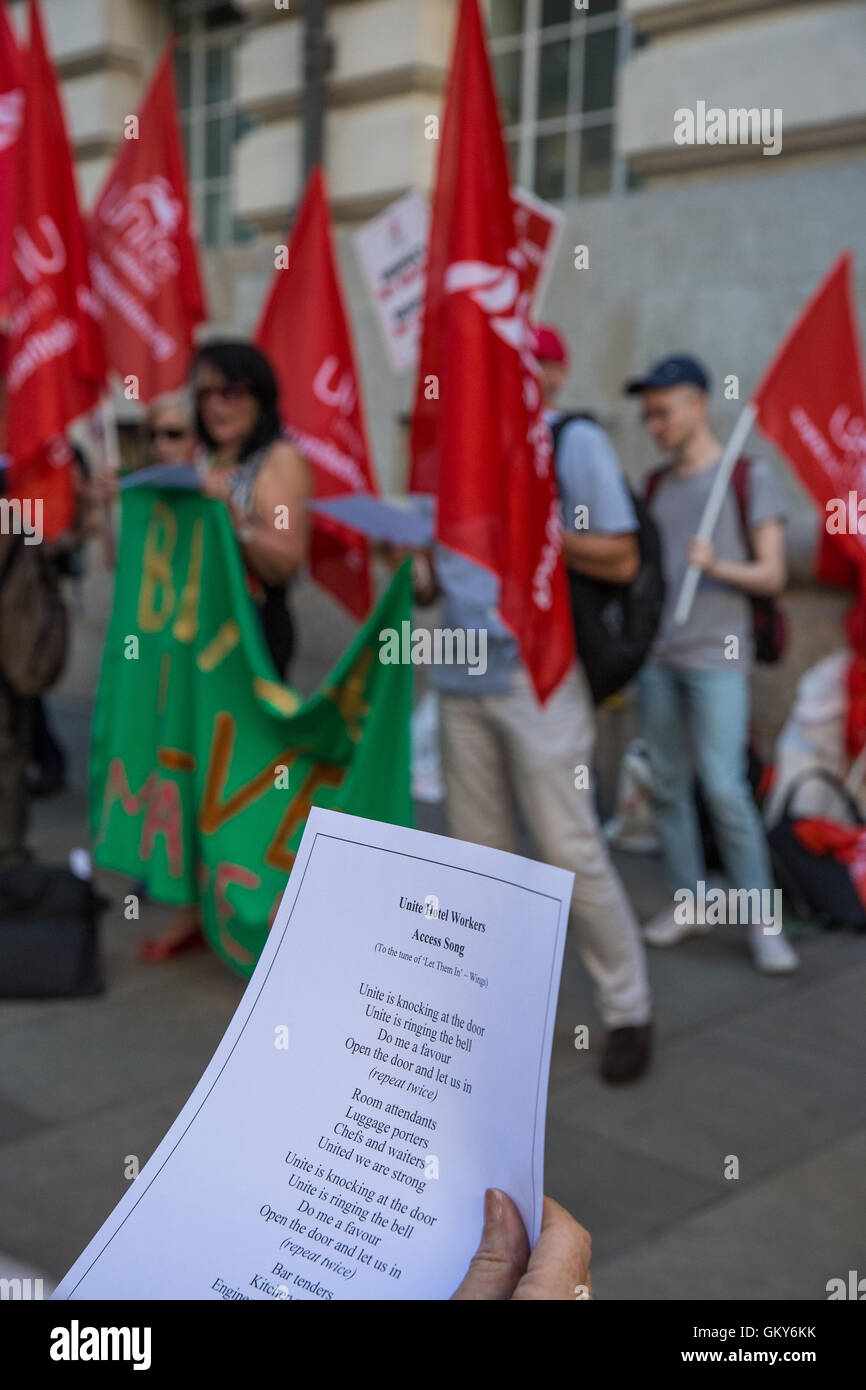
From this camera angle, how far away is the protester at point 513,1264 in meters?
1.07

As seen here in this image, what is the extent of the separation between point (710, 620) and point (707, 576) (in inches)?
6.6

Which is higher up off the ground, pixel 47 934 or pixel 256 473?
pixel 256 473

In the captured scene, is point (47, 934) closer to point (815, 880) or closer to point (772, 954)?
point (772, 954)

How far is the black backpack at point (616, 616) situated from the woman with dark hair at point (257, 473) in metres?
1.05

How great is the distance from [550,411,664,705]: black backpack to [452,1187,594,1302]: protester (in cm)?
324

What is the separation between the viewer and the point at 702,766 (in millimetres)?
5234

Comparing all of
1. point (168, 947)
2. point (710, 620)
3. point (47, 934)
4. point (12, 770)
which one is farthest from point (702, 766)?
point (12, 770)

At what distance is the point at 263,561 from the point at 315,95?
5005 mm

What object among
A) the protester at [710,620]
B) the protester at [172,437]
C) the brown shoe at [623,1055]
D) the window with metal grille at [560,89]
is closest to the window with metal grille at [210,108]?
the window with metal grille at [560,89]

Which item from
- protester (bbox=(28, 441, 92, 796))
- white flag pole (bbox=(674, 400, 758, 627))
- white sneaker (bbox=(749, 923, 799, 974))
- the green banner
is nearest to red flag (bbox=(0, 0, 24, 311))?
protester (bbox=(28, 441, 92, 796))

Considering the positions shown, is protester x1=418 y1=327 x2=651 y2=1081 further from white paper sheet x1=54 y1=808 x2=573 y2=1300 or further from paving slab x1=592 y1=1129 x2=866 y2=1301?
white paper sheet x1=54 y1=808 x2=573 y2=1300

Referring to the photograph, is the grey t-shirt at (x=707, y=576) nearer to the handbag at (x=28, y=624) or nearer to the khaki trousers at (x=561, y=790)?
the khaki trousers at (x=561, y=790)

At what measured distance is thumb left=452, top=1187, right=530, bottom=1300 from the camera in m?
1.07

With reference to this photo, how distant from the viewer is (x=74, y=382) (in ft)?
20.3
